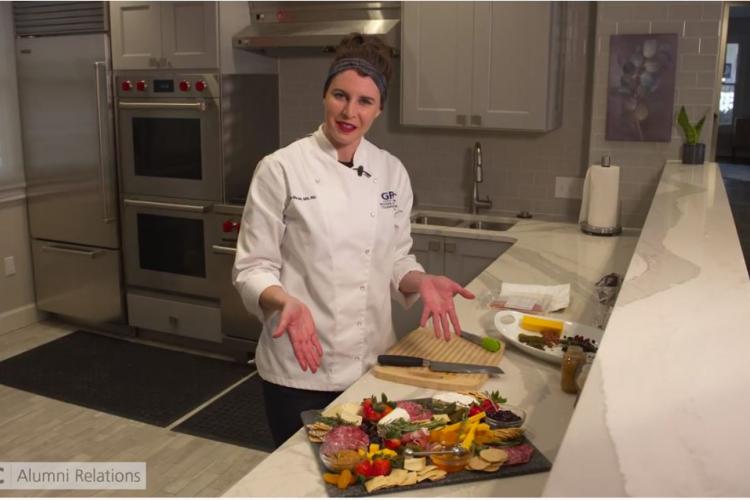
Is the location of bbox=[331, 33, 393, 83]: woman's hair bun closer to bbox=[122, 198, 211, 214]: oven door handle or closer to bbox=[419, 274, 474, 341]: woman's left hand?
bbox=[419, 274, 474, 341]: woman's left hand

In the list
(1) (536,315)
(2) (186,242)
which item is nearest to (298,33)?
(2) (186,242)

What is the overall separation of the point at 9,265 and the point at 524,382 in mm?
4002

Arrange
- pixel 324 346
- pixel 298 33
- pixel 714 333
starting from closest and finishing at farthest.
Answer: pixel 714 333, pixel 324 346, pixel 298 33

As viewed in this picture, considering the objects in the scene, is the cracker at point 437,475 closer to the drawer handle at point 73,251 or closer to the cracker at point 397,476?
the cracker at point 397,476

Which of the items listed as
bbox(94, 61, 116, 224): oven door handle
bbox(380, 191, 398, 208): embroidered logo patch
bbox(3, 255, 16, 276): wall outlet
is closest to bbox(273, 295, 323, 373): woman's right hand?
bbox(380, 191, 398, 208): embroidered logo patch

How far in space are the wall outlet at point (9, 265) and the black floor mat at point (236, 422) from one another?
6.29ft

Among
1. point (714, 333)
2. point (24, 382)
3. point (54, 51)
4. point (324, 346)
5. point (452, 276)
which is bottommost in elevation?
point (24, 382)

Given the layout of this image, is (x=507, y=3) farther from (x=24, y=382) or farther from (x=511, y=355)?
(x=24, y=382)

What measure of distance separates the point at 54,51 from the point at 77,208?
942mm

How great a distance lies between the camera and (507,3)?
3609 mm

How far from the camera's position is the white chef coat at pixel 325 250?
1.84 m

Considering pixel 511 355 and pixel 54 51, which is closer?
pixel 511 355

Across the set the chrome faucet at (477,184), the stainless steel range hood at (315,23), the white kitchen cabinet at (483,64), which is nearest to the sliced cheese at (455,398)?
the white kitchen cabinet at (483,64)

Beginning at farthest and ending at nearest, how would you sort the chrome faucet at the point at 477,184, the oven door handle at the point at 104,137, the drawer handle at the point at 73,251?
the drawer handle at the point at 73,251 < the oven door handle at the point at 104,137 < the chrome faucet at the point at 477,184
